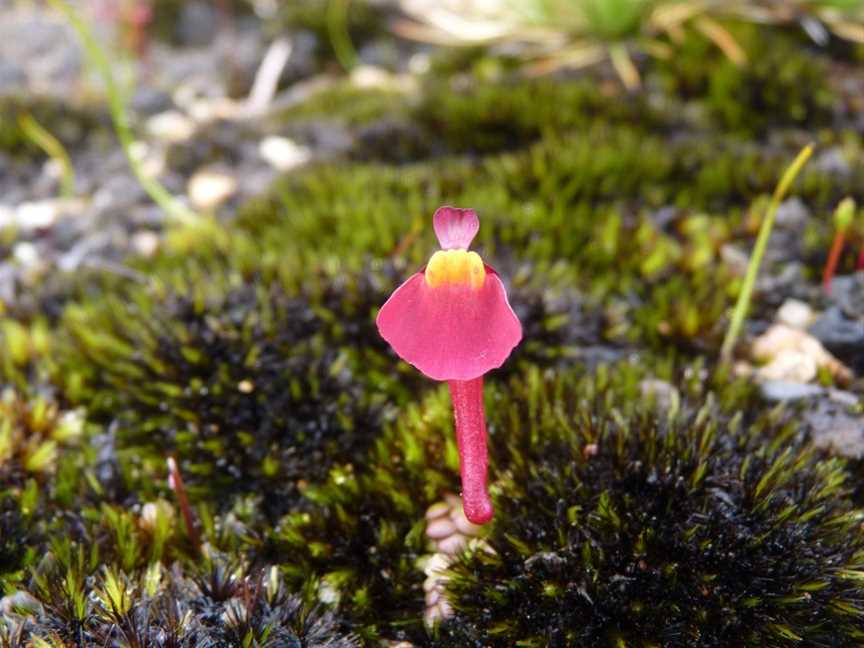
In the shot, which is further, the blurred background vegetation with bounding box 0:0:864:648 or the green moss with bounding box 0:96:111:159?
the green moss with bounding box 0:96:111:159

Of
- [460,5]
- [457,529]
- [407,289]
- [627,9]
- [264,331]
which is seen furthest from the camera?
[460,5]

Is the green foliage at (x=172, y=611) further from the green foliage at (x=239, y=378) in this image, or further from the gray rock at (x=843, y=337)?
the gray rock at (x=843, y=337)

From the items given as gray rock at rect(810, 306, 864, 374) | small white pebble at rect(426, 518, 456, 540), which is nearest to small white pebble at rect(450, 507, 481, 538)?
small white pebble at rect(426, 518, 456, 540)

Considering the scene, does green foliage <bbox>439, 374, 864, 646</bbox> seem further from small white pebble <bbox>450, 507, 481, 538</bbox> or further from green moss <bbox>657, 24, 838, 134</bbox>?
green moss <bbox>657, 24, 838, 134</bbox>

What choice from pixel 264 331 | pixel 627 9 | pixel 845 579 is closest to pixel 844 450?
pixel 845 579

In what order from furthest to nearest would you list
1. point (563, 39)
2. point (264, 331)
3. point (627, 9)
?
point (563, 39) → point (627, 9) → point (264, 331)

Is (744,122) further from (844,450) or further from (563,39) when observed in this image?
(844,450)

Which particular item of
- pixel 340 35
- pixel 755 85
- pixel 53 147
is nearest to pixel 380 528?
pixel 53 147
